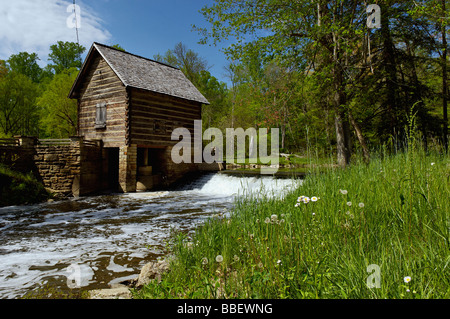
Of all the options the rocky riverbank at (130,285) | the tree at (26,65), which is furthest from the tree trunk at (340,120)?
the tree at (26,65)


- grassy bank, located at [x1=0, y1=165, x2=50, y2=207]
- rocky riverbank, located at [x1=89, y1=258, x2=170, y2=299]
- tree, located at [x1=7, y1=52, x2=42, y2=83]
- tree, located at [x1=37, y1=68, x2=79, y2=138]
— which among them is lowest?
rocky riverbank, located at [x1=89, y1=258, x2=170, y2=299]

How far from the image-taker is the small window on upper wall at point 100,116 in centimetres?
1500

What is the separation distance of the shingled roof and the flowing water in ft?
23.1

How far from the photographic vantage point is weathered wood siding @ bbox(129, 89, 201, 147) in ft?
47.3

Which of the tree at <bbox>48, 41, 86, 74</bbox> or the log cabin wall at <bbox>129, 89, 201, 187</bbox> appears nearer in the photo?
the log cabin wall at <bbox>129, 89, 201, 187</bbox>

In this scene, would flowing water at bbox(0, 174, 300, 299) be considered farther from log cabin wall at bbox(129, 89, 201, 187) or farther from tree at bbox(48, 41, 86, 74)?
tree at bbox(48, 41, 86, 74)

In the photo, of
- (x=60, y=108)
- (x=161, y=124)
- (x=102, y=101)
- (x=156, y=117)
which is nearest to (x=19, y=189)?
(x=102, y=101)

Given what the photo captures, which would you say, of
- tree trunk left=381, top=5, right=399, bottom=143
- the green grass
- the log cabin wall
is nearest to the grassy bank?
the log cabin wall

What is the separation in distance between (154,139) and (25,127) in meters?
25.6

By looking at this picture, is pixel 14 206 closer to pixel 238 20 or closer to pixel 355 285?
pixel 238 20

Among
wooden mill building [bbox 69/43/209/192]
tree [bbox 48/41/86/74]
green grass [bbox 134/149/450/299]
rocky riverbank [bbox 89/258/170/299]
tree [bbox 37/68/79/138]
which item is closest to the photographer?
green grass [bbox 134/149/450/299]

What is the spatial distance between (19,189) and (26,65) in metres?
36.1

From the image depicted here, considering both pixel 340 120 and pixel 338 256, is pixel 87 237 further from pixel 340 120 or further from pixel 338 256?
pixel 340 120

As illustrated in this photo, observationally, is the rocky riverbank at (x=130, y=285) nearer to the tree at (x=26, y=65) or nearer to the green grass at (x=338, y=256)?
the green grass at (x=338, y=256)
